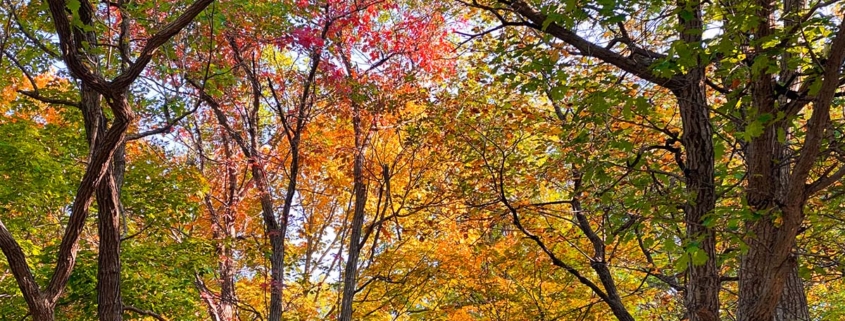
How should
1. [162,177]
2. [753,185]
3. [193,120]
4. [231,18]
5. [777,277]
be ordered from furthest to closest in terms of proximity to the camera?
[193,120] → [162,177] → [231,18] → [753,185] → [777,277]

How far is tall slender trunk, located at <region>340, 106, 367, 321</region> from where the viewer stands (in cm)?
711

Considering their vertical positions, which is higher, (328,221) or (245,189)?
(328,221)

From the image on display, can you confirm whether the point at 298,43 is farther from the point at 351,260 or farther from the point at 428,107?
the point at 351,260

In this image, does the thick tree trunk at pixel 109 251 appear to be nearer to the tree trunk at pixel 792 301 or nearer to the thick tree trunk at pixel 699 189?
the thick tree trunk at pixel 699 189

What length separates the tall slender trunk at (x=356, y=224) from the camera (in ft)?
23.3

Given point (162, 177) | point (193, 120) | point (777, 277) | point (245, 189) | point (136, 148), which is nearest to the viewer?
point (777, 277)

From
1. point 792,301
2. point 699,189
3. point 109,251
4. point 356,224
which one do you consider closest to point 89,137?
point 109,251

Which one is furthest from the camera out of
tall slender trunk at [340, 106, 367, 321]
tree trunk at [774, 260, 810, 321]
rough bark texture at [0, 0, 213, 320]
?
tall slender trunk at [340, 106, 367, 321]

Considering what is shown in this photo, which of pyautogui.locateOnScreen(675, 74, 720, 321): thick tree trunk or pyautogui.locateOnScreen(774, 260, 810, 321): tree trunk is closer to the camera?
pyautogui.locateOnScreen(675, 74, 720, 321): thick tree trunk

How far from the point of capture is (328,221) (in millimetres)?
12945

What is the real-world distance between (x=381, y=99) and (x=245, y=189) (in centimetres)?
328

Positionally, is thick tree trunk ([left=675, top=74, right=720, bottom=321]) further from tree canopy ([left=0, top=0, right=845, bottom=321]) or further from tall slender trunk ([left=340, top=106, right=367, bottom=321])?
tall slender trunk ([left=340, top=106, right=367, bottom=321])

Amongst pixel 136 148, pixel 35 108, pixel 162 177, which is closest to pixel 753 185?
pixel 162 177

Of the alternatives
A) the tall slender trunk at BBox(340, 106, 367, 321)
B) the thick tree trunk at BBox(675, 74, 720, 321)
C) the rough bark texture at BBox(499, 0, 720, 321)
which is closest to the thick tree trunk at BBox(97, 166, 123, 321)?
the tall slender trunk at BBox(340, 106, 367, 321)
